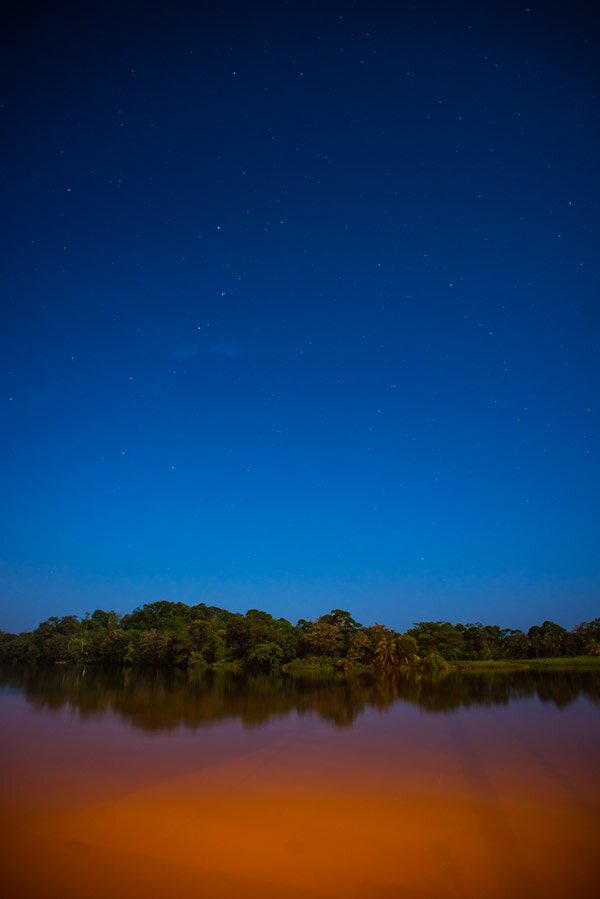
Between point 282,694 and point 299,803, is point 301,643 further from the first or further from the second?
point 299,803

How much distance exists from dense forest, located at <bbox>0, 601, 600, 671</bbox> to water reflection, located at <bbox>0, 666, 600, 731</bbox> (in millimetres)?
5774

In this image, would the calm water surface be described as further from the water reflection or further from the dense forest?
the dense forest

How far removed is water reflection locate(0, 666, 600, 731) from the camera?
61.8 feet

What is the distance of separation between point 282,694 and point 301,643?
19.4 metres

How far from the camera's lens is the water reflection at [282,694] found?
18828mm

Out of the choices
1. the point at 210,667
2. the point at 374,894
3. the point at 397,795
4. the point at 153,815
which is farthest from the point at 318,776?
the point at 210,667

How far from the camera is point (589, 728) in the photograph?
1550 cm

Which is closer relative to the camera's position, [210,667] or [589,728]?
[589,728]

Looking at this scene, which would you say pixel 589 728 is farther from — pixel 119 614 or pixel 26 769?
pixel 119 614

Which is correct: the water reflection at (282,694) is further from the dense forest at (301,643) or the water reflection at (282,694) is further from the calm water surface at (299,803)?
the dense forest at (301,643)

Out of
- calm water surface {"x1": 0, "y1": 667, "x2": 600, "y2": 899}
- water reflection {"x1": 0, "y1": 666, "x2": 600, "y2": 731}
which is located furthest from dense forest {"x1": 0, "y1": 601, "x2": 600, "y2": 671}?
calm water surface {"x1": 0, "y1": 667, "x2": 600, "y2": 899}

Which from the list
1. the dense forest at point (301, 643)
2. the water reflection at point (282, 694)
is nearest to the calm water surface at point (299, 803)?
the water reflection at point (282, 694)

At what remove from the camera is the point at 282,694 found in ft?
82.7

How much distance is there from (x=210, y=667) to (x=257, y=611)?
6852 mm
